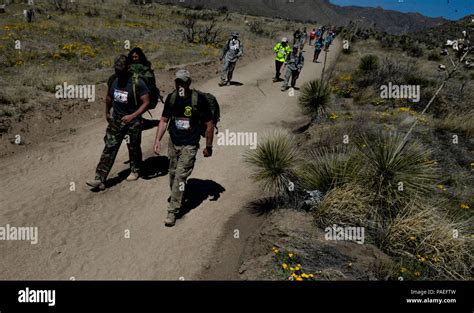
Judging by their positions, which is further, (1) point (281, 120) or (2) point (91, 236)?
(1) point (281, 120)

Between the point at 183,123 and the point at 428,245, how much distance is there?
3825mm

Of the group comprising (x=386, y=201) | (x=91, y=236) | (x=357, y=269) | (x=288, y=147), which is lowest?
(x=91, y=236)

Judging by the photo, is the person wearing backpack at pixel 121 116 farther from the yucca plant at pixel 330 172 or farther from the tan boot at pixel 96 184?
the yucca plant at pixel 330 172

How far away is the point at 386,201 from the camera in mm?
5219

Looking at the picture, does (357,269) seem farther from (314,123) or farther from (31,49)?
(31,49)

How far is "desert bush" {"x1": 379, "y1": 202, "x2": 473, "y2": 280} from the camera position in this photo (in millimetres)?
4410

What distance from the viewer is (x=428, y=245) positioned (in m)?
4.61

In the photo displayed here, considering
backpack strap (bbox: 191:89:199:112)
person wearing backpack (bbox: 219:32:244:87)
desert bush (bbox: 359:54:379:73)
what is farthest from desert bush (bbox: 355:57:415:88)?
backpack strap (bbox: 191:89:199:112)

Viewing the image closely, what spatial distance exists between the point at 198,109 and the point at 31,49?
13.7 m

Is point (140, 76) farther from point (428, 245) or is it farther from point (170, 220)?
point (428, 245)

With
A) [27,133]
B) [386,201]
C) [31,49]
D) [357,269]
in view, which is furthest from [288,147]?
[31,49]

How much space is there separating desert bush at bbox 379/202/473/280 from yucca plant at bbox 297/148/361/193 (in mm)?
980
